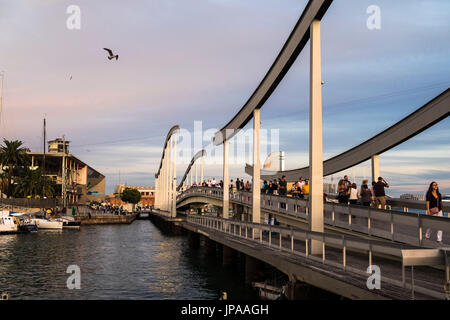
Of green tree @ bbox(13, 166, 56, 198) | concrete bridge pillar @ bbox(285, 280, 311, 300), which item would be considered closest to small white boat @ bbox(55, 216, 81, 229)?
green tree @ bbox(13, 166, 56, 198)

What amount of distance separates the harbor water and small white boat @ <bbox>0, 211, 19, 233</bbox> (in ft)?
51.2

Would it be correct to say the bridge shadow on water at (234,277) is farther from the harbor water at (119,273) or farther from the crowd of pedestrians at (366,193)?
the crowd of pedestrians at (366,193)

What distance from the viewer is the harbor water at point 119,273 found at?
21.0 metres

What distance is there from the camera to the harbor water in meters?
21.0

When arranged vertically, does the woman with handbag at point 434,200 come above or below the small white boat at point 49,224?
above

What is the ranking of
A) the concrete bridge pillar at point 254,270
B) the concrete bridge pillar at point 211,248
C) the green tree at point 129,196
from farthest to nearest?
the green tree at point 129,196, the concrete bridge pillar at point 211,248, the concrete bridge pillar at point 254,270

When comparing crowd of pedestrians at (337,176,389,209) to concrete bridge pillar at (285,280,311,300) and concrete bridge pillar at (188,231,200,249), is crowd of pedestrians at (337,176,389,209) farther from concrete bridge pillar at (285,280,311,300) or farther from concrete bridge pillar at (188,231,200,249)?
concrete bridge pillar at (188,231,200,249)

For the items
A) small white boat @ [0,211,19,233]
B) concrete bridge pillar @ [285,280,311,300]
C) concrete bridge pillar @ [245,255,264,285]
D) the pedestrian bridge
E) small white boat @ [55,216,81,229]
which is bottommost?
small white boat @ [55,216,81,229]

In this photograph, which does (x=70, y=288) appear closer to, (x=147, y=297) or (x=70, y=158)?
(x=147, y=297)

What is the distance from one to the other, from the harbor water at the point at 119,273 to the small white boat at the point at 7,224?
15.6m

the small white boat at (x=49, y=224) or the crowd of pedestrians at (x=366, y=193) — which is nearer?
the crowd of pedestrians at (x=366, y=193)

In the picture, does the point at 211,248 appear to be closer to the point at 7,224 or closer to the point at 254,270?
the point at 254,270

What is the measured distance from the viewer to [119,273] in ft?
89.4

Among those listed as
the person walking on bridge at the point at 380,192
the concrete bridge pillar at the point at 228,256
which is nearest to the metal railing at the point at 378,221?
the person walking on bridge at the point at 380,192
